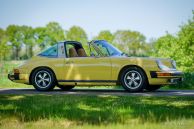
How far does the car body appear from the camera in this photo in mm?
11828

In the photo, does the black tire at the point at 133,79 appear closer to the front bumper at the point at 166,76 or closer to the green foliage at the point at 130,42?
the front bumper at the point at 166,76

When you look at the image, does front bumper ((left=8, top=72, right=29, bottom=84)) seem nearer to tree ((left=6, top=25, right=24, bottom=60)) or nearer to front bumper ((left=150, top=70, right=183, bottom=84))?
front bumper ((left=150, top=70, right=183, bottom=84))

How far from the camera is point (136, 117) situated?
7227 mm

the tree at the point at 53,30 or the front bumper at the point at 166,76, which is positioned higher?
the tree at the point at 53,30

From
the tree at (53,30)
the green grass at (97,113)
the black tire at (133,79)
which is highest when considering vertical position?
the tree at (53,30)

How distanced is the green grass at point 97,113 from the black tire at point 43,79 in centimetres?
320

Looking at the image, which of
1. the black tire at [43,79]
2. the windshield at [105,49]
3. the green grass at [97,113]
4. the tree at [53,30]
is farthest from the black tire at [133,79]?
the tree at [53,30]

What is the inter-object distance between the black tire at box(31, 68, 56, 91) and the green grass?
3.20 meters

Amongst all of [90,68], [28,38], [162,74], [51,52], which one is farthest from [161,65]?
[28,38]

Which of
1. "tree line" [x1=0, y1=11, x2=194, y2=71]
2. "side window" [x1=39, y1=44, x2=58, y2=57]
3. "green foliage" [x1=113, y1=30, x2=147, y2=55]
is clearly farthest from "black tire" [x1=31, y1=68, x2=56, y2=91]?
"green foliage" [x1=113, y1=30, x2=147, y2=55]

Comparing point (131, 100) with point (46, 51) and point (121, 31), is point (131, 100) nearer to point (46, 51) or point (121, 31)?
point (46, 51)

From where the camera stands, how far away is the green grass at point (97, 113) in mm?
6590

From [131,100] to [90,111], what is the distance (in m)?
1.70

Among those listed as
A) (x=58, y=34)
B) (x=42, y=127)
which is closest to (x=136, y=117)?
(x=42, y=127)
